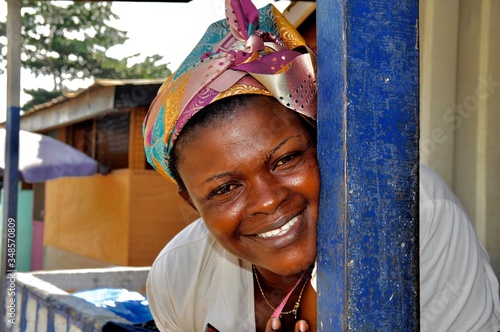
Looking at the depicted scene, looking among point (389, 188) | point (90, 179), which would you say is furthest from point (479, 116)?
point (90, 179)

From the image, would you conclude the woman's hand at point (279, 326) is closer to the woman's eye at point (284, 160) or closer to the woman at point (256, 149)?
the woman at point (256, 149)

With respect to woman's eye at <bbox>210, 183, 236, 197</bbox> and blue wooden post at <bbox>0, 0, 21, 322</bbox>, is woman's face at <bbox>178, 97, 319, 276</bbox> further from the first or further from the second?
blue wooden post at <bbox>0, 0, 21, 322</bbox>

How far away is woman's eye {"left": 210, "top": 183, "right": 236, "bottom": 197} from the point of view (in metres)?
1.69

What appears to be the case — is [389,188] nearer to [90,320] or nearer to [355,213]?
[355,213]

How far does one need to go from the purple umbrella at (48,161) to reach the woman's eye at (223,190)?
796 centimetres

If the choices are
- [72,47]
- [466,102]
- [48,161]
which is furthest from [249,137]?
[72,47]

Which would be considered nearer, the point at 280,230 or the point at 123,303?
the point at 280,230

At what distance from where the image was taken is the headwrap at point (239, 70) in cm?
167

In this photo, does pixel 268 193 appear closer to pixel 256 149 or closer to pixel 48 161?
pixel 256 149

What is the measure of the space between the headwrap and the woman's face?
59 millimetres

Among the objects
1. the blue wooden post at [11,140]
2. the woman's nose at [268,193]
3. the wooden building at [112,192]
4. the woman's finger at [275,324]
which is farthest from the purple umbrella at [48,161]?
the woman's nose at [268,193]

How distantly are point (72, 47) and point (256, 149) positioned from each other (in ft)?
63.7

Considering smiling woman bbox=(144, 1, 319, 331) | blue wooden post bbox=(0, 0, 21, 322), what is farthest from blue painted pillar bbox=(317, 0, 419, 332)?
blue wooden post bbox=(0, 0, 21, 322)

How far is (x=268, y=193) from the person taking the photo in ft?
5.25
